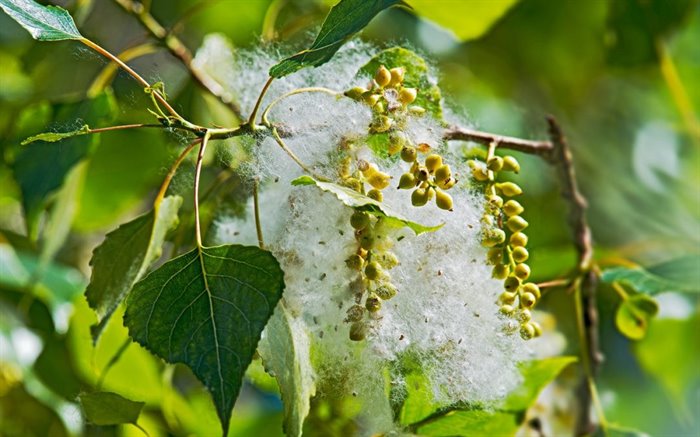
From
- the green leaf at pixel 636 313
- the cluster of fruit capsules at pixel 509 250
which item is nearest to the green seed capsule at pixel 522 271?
the cluster of fruit capsules at pixel 509 250

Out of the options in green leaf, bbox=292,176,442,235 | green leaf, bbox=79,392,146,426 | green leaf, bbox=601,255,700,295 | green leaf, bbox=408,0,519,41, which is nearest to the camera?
green leaf, bbox=292,176,442,235

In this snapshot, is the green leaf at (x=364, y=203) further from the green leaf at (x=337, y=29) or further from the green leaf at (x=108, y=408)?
the green leaf at (x=108, y=408)

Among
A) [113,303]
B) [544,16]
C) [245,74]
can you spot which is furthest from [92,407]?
[544,16]

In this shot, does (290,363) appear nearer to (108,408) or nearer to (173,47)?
(108,408)

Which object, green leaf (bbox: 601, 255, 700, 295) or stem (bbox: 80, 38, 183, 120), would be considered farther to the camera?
green leaf (bbox: 601, 255, 700, 295)

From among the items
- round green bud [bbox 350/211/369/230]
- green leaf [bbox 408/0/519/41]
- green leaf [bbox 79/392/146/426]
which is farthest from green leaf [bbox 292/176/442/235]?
green leaf [bbox 408/0/519/41]

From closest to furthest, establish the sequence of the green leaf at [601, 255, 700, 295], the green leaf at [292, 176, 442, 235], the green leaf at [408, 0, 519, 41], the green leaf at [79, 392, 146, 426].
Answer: the green leaf at [292, 176, 442, 235], the green leaf at [79, 392, 146, 426], the green leaf at [601, 255, 700, 295], the green leaf at [408, 0, 519, 41]

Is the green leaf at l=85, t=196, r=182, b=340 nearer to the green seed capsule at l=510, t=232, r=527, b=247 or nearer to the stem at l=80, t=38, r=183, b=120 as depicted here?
the stem at l=80, t=38, r=183, b=120
